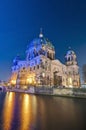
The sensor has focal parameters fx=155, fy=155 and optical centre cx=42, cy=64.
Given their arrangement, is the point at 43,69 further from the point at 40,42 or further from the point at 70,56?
the point at 70,56

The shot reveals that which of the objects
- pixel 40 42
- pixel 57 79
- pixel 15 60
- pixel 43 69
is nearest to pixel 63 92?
pixel 43 69

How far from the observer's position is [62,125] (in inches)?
524

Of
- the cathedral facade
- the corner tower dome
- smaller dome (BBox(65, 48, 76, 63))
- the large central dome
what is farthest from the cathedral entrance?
the large central dome

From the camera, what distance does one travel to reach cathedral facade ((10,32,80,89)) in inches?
2776

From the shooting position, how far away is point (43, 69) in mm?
70188

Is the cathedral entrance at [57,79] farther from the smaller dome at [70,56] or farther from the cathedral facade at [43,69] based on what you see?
the smaller dome at [70,56]

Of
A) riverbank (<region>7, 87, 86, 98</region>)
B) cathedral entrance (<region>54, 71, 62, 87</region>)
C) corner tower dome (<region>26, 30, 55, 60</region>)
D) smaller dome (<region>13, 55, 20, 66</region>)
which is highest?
corner tower dome (<region>26, 30, 55, 60</region>)

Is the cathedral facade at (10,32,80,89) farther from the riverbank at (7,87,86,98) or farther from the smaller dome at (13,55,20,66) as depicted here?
the riverbank at (7,87,86,98)

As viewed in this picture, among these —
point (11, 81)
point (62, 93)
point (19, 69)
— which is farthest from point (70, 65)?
point (62, 93)

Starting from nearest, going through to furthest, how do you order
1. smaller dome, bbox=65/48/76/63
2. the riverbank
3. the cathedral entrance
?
the riverbank < the cathedral entrance < smaller dome, bbox=65/48/76/63

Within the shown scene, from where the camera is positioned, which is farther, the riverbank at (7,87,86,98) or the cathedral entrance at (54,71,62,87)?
the cathedral entrance at (54,71,62,87)

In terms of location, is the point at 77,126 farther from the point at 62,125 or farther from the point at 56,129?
the point at 56,129

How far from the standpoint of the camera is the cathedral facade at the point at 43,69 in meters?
70.5

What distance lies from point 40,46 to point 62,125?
65.2 meters
